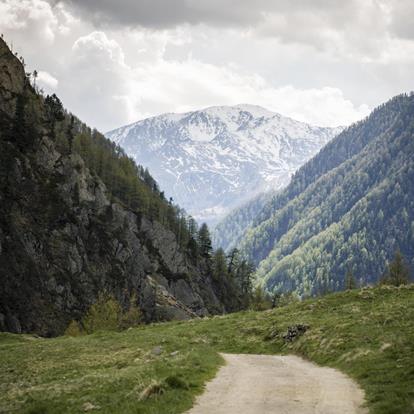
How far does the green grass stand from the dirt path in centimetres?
74

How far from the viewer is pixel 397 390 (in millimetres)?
19516

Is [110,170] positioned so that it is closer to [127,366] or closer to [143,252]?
[143,252]

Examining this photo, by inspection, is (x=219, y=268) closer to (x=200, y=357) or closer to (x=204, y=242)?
(x=204, y=242)

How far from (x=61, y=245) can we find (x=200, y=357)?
280 ft

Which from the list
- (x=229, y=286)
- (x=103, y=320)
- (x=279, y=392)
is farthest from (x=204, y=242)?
(x=279, y=392)

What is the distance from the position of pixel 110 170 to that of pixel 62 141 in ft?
105

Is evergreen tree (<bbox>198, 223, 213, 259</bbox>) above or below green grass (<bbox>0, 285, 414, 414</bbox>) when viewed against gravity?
above

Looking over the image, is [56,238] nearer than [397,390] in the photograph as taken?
No

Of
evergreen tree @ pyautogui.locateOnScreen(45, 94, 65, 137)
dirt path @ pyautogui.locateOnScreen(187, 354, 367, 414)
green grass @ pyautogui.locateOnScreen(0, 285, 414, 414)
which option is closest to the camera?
dirt path @ pyautogui.locateOnScreen(187, 354, 367, 414)

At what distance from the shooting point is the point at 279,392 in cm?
2162

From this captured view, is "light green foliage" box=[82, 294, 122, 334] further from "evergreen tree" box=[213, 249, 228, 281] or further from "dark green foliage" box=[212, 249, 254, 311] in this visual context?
"evergreen tree" box=[213, 249, 228, 281]

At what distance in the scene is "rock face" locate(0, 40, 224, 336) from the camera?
9381 cm

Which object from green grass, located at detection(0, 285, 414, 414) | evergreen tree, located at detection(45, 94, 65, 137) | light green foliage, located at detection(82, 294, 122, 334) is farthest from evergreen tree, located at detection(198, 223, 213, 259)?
green grass, located at detection(0, 285, 414, 414)

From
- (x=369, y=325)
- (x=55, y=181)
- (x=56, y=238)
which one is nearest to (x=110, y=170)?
(x=55, y=181)
